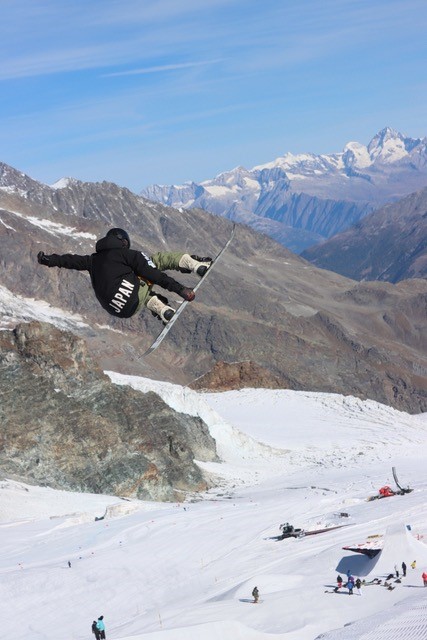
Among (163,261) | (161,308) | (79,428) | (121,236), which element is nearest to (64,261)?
(121,236)

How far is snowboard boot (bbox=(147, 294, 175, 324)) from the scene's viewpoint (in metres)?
15.3

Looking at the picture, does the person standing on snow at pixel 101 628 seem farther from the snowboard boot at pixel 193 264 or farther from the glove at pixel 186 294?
the glove at pixel 186 294

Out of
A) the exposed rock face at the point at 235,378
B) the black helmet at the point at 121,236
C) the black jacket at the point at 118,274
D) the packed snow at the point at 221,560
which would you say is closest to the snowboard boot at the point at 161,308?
the black jacket at the point at 118,274

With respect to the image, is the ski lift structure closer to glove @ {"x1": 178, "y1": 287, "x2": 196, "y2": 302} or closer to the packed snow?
the packed snow

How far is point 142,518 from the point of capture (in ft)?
147

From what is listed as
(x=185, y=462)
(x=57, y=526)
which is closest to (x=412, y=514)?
(x=57, y=526)

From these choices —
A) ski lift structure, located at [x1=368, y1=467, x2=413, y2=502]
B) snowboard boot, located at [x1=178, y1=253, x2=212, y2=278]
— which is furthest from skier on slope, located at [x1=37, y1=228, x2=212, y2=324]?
ski lift structure, located at [x1=368, y1=467, x2=413, y2=502]

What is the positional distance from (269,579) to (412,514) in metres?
10.5

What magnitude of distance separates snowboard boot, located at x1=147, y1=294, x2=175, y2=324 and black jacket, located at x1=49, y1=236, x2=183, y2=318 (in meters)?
0.73

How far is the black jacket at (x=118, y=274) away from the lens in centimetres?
1436

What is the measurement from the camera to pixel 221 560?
125 ft

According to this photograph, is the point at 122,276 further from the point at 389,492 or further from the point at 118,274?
the point at 389,492

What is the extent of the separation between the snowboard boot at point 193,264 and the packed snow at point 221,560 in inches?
556

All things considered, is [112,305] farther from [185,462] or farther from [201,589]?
[185,462]
